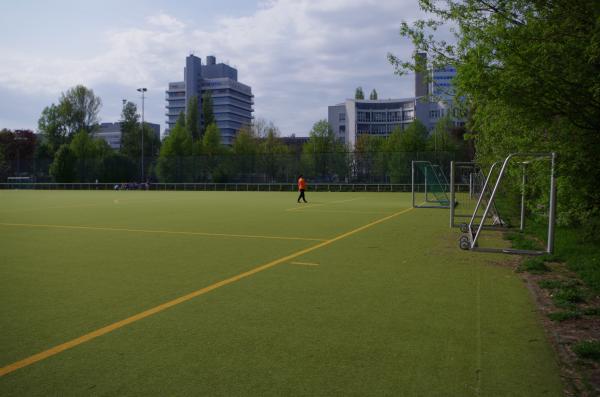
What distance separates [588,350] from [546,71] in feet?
10.6

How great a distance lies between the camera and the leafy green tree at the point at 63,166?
199 ft

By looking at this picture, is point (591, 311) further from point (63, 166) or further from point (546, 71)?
point (63, 166)

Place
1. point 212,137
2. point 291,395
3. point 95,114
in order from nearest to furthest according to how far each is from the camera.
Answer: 1. point 291,395
2. point 212,137
3. point 95,114

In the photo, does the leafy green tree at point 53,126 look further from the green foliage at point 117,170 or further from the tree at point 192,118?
the green foliage at point 117,170

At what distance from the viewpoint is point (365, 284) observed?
22.2 feet

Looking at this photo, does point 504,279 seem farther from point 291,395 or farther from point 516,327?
point 291,395

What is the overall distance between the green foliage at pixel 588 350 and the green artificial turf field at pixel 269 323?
21 centimetres

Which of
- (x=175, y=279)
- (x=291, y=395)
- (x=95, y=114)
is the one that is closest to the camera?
(x=291, y=395)

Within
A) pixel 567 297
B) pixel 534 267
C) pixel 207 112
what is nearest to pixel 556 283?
pixel 567 297

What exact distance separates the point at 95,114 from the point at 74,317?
94087 mm

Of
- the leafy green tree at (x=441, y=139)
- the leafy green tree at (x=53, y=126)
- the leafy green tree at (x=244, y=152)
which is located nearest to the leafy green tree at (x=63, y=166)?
the leafy green tree at (x=244, y=152)

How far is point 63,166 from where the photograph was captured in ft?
200

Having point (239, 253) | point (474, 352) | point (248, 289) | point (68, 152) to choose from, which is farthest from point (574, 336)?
point (68, 152)

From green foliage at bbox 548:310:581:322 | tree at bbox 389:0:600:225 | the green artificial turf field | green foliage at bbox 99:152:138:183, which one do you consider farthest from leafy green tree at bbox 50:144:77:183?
green foliage at bbox 548:310:581:322
